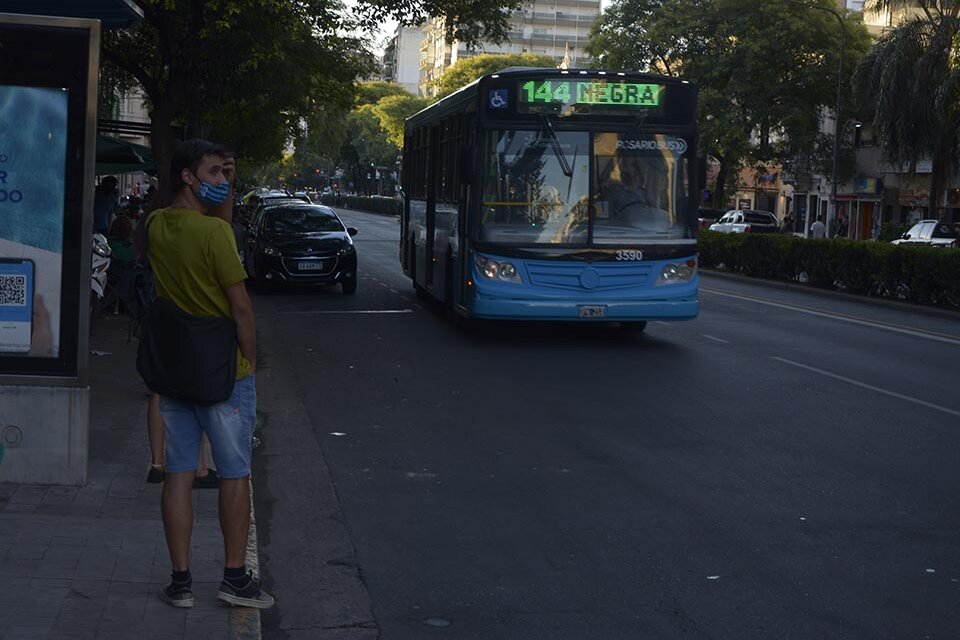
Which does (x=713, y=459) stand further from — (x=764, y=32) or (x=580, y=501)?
(x=764, y=32)

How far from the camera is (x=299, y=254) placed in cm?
2380

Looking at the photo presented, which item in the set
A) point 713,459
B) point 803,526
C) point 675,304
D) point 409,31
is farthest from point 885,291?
point 409,31

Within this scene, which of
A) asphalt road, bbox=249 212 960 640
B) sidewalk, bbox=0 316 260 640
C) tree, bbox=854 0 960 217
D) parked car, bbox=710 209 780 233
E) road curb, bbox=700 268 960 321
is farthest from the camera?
parked car, bbox=710 209 780 233

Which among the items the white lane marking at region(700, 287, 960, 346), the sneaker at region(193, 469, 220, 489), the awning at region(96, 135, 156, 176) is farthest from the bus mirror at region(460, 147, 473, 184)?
the awning at region(96, 135, 156, 176)

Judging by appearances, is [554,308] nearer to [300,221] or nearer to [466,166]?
[466,166]

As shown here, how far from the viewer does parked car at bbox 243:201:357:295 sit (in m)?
23.8

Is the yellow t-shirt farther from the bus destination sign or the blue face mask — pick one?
the bus destination sign

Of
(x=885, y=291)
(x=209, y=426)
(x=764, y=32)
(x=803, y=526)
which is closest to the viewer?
(x=209, y=426)

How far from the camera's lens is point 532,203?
52.7 ft

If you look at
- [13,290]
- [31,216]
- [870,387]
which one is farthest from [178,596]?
[870,387]

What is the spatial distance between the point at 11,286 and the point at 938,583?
505 cm

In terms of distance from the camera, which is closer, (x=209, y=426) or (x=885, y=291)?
(x=209, y=426)

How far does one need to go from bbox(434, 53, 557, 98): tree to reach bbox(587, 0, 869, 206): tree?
1623 inches

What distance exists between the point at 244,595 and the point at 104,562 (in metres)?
0.84
